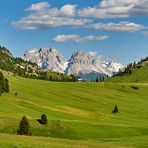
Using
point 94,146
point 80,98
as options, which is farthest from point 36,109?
point 94,146

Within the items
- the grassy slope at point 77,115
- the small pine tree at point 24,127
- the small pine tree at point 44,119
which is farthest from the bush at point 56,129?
the small pine tree at point 24,127

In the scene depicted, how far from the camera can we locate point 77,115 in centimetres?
13700

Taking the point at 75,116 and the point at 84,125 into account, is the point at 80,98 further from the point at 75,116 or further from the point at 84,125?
the point at 84,125

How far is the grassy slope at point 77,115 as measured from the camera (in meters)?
91.9

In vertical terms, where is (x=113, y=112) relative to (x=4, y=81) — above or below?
below

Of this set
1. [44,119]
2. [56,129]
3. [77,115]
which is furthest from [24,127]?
[77,115]

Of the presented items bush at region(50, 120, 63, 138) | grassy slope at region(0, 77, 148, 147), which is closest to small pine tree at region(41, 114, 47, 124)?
grassy slope at region(0, 77, 148, 147)

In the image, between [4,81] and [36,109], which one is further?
[4,81]

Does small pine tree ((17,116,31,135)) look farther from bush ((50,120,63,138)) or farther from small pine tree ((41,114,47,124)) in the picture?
small pine tree ((41,114,47,124))

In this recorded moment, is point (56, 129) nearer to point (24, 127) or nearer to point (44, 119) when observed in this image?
point (44, 119)

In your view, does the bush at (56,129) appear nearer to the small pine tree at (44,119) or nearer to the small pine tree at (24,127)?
the small pine tree at (44,119)

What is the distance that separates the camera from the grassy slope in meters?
91.9

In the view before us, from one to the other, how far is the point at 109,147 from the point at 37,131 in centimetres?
4615

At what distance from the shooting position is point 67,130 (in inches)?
3831
